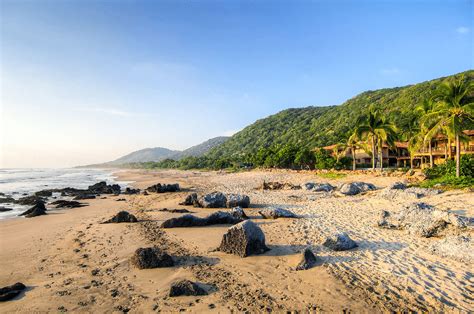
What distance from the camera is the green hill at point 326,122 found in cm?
8850

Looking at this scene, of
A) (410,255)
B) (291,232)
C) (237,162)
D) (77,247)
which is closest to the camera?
(410,255)

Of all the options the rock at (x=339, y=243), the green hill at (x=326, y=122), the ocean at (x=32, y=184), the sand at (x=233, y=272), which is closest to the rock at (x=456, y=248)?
the sand at (x=233, y=272)

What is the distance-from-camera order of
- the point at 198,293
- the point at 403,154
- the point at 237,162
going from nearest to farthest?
the point at 198,293 → the point at 403,154 → the point at 237,162

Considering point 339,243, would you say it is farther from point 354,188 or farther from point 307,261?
point 354,188

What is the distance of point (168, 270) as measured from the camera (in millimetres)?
7348

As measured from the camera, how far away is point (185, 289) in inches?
239

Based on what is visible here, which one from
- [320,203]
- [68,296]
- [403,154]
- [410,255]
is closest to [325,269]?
[410,255]

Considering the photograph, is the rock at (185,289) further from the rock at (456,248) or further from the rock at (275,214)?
the rock at (275,214)

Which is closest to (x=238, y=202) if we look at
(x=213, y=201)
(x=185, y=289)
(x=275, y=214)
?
(x=213, y=201)

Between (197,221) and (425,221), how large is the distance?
31.1 feet

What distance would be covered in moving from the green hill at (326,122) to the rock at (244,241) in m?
40.8

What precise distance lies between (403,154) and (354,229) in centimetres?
5704

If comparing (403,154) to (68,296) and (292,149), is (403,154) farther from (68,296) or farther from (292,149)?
(68,296)

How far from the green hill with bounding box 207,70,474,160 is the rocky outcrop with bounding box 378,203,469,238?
1350 inches
